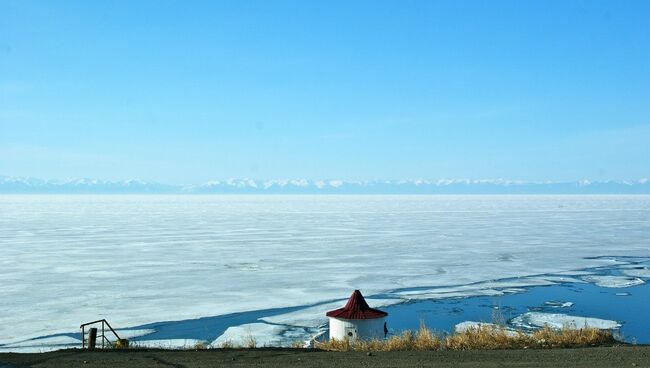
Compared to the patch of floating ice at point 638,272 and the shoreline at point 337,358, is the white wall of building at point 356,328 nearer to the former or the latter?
the shoreline at point 337,358

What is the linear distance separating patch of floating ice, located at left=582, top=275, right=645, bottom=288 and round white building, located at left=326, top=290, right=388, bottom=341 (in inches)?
579

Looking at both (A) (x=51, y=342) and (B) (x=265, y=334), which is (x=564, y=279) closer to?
(B) (x=265, y=334)

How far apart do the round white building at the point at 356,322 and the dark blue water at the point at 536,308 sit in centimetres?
352

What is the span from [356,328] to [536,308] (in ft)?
29.8

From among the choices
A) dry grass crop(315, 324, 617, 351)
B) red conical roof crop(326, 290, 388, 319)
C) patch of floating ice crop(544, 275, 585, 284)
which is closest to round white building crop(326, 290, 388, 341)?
red conical roof crop(326, 290, 388, 319)

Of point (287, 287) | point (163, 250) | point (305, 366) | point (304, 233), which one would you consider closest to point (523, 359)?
point (305, 366)

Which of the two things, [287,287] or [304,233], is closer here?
[287,287]

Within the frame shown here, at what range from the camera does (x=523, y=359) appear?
31.1 feet

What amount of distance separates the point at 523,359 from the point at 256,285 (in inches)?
721

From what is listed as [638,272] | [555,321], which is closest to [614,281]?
[638,272]

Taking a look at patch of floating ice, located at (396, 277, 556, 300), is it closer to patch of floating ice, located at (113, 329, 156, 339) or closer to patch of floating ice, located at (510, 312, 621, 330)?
patch of floating ice, located at (510, 312, 621, 330)

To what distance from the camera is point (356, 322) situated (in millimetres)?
15367

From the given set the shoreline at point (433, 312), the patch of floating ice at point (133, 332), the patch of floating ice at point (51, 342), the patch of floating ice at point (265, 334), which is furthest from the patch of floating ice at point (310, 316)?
the patch of floating ice at point (51, 342)

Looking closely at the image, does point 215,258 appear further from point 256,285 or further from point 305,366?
point 305,366
